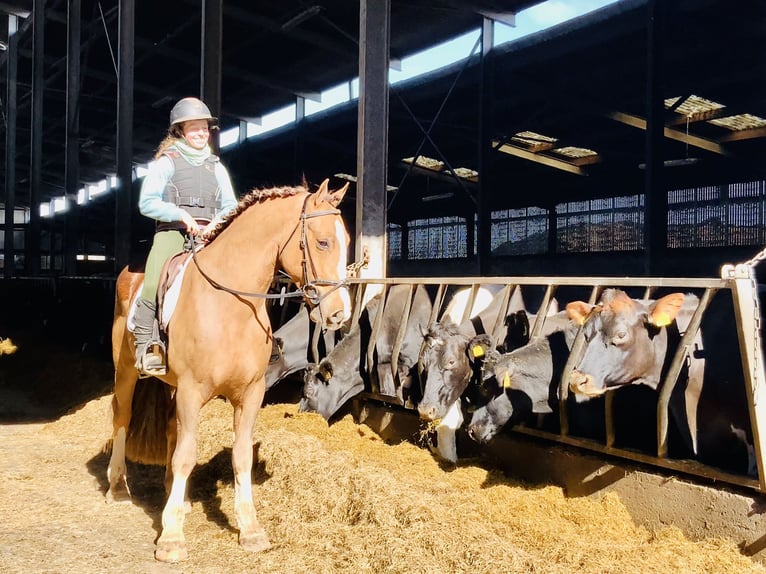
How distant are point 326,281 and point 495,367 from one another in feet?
4.69

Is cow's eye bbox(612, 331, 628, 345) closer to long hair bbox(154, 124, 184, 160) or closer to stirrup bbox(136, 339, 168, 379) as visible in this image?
stirrup bbox(136, 339, 168, 379)

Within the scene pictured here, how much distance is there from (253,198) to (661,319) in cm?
229

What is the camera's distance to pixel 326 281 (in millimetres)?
3510

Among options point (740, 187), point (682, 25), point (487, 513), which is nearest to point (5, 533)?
point (487, 513)

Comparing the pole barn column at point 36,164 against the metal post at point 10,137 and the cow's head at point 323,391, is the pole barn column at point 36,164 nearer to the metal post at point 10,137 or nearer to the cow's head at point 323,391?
the metal post at point 10,137

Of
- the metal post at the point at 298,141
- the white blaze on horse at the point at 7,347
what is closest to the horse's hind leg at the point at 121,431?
the white blaze on horse at the point at 7,347

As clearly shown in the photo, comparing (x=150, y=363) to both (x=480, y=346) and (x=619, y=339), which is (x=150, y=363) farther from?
(x=619, y=339)

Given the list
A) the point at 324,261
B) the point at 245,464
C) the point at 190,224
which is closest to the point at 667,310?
the point at 324,261

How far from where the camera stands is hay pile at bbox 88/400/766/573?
3.31 metres

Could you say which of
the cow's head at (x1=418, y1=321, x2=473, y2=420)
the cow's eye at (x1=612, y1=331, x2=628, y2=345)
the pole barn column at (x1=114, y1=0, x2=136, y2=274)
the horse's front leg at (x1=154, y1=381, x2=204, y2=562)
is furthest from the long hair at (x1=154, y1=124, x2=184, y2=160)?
the pole barn column at (x1=114, y1=0, x2=136, y2=274)

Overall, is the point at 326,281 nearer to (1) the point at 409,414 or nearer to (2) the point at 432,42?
(1) the point at 409,414

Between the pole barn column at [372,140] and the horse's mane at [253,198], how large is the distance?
266 centimetres

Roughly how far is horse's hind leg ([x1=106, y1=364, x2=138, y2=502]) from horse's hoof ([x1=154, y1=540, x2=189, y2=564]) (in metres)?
1.11

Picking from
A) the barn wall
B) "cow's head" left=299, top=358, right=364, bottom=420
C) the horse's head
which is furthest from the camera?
the barn wall
